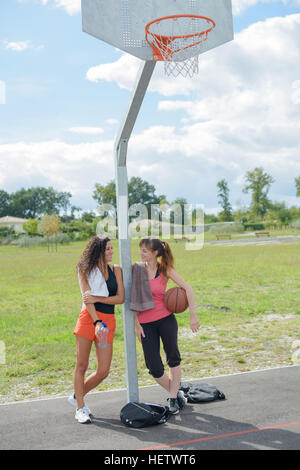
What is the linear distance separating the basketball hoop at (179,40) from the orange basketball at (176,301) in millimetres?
2461

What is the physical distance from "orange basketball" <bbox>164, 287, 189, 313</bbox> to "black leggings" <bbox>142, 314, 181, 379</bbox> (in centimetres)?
16

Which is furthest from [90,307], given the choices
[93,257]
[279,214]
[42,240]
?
[279,214]

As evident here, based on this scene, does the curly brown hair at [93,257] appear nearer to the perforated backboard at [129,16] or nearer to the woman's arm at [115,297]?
the woman's arm at [115,297]

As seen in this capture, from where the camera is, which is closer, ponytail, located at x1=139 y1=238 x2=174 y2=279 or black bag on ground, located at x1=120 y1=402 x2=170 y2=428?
black bag on ground, located at x1=120 y1=402 x2=170 y2=428

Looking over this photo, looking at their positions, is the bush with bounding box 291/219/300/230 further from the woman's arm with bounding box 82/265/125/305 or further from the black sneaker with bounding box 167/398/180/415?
the woman's arm with bounding box 82/265/125/305

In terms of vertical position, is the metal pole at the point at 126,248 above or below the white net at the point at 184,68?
below

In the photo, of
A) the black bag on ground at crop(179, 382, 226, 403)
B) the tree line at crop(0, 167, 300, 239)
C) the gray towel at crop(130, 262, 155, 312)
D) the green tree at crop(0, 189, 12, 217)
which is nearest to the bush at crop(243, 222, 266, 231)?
the tree line at crop(0, 167, 300, 239)

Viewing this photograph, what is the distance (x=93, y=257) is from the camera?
498cm

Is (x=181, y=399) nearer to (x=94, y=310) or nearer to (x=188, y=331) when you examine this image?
(x=94, y=310)

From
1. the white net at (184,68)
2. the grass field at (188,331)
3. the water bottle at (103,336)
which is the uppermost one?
the white net at (184,68)

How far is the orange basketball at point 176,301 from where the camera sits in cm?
500

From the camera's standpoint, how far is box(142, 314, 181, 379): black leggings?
504 centimetres

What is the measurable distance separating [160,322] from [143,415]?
3.19 ft

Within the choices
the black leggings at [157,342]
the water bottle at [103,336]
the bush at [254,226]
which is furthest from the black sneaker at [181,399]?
the bush at [254,226]
